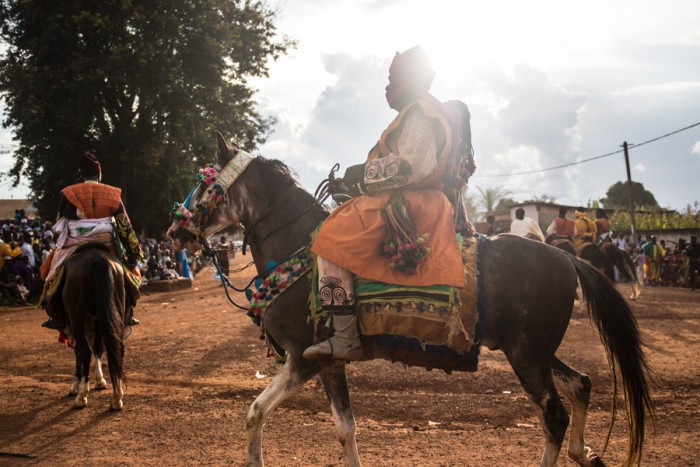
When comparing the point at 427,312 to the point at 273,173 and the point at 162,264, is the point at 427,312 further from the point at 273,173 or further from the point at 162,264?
the point at 162,264

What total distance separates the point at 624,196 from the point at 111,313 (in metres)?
71.1

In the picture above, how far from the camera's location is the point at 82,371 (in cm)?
648

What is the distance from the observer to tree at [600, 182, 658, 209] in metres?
65.9

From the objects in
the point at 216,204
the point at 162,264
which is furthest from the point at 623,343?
the point at 162,264

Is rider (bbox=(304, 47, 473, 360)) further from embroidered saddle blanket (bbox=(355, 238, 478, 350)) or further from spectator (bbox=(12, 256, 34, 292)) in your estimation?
spectator (bbox=(12, 256, 34, 292))

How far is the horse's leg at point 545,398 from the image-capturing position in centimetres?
396

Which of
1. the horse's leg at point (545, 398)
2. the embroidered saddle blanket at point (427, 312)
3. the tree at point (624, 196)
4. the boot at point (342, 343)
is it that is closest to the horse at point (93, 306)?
the boot at point (342, 343)

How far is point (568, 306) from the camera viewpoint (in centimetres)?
410

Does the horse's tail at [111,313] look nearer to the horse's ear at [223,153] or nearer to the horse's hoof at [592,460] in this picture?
the horse's ear at [223,153]

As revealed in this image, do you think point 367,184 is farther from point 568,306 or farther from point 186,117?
point 186,117

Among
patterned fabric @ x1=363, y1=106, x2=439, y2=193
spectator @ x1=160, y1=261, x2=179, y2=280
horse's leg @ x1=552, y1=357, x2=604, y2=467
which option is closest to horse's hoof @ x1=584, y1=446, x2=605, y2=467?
horse's leg @ x1=552, y1=357, x2=604, y2=467

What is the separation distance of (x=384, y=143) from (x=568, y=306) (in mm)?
1781

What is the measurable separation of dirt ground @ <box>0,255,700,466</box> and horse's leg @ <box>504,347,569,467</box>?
88 cm

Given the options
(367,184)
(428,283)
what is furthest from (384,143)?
(428,283)
